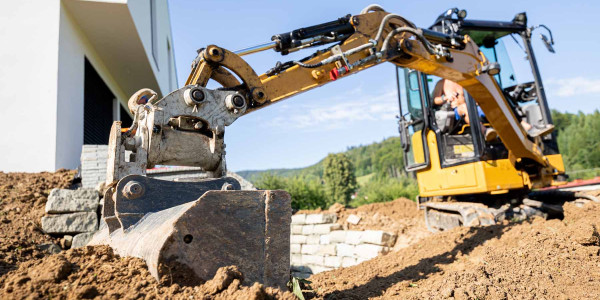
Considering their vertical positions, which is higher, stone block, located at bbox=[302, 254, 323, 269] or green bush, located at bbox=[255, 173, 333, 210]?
green bush, located at bbox=[255, 173, 333, 210]

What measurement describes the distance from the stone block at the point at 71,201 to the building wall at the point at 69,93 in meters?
1.95

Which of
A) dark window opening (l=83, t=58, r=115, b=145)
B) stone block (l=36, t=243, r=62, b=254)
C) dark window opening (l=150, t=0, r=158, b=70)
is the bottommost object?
stone block (l=36, t=243, r=62, b=254)

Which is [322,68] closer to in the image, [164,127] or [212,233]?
[164,127]

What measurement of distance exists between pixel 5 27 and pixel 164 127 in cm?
672

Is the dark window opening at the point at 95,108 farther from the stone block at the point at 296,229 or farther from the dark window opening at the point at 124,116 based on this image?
the stone block at the point at 296,229

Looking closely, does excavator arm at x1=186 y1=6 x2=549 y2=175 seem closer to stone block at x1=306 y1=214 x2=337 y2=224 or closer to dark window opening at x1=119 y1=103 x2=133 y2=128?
stone block at x1=306 y1=214 x2=337 y2=224

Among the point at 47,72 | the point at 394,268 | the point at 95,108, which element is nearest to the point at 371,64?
the point at 394,268

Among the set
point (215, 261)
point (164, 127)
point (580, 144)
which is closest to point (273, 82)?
point (164, 127)

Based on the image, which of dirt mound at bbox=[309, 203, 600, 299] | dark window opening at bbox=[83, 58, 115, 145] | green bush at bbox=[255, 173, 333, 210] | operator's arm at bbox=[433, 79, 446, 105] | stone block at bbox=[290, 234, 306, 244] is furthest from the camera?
green bush at bbox=[255, 173, 333, 210]

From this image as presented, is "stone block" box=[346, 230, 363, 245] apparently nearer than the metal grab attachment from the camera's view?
No

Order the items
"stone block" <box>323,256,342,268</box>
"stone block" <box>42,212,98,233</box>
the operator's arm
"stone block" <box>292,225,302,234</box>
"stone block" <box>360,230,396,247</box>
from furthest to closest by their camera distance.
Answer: "stone block" <box>292,225,302,234</box> < "stone block" <box>323,256,342,268</box> < "stone block" <box>360,230,396,247</box> < the operator's arm < "stone block" <box>42,212,98,233</box>

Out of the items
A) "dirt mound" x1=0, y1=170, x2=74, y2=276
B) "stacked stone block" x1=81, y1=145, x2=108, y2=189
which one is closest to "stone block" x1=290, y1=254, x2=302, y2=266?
"stacked stone block" x1=81, y1=145, x2=108, y2=189

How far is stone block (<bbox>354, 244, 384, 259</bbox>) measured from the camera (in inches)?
285

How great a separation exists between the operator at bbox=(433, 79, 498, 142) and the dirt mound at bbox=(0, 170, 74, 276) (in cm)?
576
